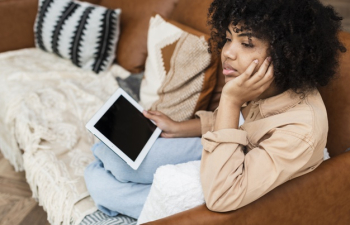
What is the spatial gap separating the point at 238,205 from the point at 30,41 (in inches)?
71.2

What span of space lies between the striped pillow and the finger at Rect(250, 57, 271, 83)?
117 centimetres

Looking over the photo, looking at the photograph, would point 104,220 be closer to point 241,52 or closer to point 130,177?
point 130,177

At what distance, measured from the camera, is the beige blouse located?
0.87m

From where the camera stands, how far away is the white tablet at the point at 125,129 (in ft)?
3.72

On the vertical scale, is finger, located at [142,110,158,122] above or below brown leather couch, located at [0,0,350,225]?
below

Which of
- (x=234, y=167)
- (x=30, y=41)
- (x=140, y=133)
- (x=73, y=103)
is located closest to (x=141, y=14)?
(x=73, y=103)

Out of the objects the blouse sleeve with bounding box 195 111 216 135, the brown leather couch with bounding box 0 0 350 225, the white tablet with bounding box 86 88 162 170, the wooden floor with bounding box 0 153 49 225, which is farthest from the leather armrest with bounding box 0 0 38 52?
the blouse sleeve with bounding box 195 111 216 135

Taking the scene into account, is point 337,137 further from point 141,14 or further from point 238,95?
point 141,14

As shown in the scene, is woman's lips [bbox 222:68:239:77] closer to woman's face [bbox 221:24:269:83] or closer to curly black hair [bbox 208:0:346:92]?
woman's face [bbox 221:24:269:83]

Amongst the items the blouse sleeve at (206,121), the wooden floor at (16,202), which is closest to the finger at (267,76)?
the blouse sleeve at (206,121)

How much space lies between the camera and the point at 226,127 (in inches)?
37.5

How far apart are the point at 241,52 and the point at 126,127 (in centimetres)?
43

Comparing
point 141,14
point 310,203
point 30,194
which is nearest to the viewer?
point 310,203

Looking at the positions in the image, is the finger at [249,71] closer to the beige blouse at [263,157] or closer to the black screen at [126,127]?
the beige blouse at [263,157]
